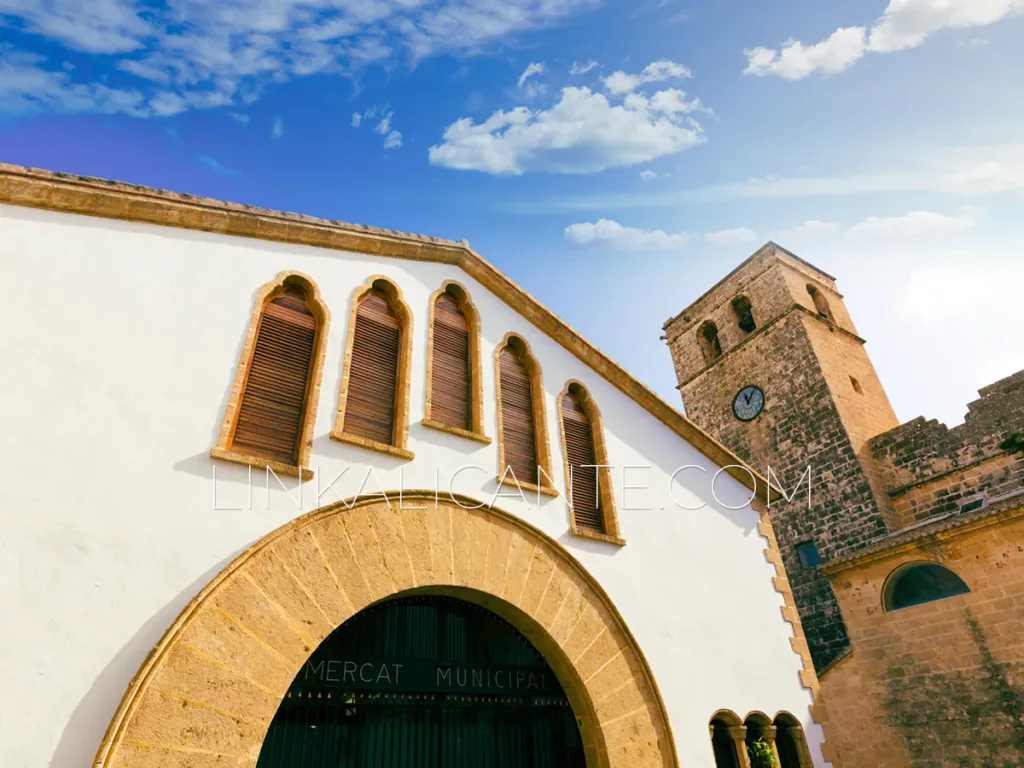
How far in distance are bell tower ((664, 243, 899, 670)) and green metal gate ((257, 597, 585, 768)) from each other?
395 inches

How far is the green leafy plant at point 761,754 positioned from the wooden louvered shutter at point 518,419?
3.90 m

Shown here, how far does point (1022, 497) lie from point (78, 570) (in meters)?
11.5

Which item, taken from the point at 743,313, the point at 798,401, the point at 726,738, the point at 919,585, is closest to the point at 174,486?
the point at 726,738

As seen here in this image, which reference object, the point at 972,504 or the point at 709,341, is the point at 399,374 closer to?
the point at 972,504

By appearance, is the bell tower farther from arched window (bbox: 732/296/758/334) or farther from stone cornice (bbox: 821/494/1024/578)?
stone cornice (bbox: 821/494/1024/578)

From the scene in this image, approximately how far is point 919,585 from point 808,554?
634cm

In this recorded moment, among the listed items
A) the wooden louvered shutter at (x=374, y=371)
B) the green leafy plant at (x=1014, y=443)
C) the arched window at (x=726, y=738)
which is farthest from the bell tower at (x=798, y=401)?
the wooden louvered shutter at (x=374, y=371)

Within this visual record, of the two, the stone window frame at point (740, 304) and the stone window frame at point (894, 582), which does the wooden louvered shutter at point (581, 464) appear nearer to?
the stone window frame at point (894, 582)

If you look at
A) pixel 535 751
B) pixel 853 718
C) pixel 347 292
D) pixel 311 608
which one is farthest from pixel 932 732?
pixel 347 292

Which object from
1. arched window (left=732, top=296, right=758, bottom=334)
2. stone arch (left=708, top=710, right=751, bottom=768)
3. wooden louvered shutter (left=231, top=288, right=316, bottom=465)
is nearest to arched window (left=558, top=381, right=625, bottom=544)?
stone arch (left=708, top=710, right=751, bottom=768)

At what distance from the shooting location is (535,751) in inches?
246

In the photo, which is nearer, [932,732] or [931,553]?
[932,732]

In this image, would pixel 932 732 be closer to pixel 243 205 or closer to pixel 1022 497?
pixel 1022 497

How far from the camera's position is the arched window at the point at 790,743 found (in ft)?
23.0
